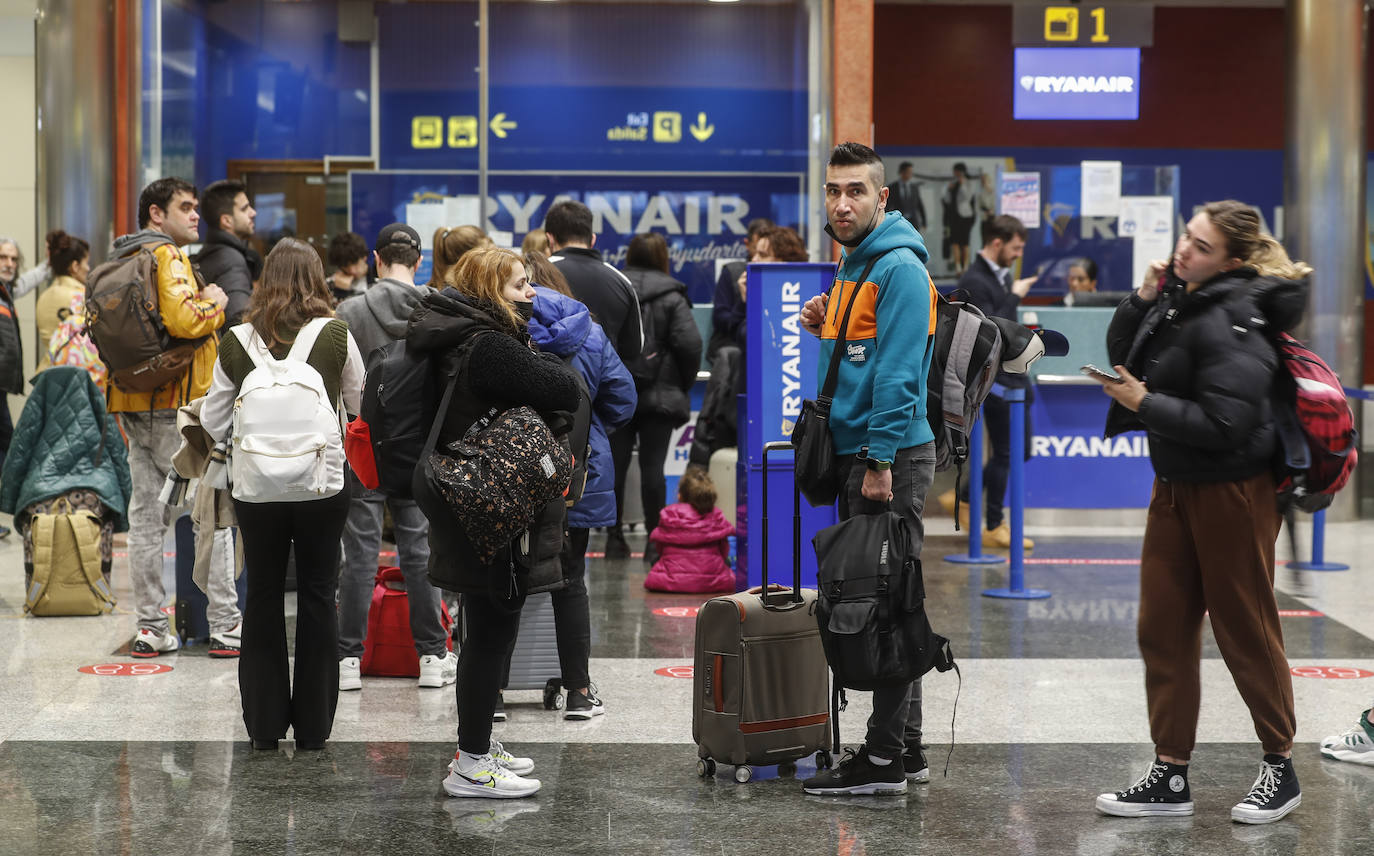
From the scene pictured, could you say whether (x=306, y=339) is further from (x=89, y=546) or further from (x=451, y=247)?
(x=89, y=546)

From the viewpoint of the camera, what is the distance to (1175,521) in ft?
13.6

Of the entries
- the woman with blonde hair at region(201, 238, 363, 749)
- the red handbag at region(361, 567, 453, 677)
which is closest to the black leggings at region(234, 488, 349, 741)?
the woman with blonde hair at region(201, 238, 363, 749)

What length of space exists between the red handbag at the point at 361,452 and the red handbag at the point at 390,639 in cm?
78

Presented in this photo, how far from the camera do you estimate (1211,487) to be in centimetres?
404

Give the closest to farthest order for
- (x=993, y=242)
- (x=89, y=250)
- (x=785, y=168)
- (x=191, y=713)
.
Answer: (x=191, y=713) < (x=993, y=242) < (x=89, y=250) < (x=785, y=168)

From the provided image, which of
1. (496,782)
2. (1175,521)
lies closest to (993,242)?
(1175,521)

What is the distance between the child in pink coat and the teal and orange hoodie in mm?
3325

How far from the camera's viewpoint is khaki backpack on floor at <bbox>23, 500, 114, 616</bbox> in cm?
685

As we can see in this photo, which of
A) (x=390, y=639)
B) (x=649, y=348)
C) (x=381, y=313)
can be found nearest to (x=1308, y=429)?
(x=381, y=313)

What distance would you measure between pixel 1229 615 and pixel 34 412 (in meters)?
5.39

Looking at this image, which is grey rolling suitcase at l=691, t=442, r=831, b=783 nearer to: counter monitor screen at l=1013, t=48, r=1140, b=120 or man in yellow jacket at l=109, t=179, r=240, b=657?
man in yellow jacket at l=109, t=179, r=240, b=657

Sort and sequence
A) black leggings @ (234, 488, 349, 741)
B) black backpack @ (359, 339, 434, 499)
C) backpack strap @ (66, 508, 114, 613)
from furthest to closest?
backpack strap @ (66, 508, 114, 613) < black leggings @ (234, 488, 349, 741) < black backpack @ (359, 339, 434, 499)

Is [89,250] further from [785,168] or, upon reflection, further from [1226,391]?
[1226,391]

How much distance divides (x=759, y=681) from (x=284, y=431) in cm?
157
